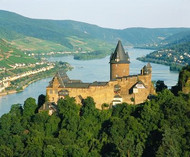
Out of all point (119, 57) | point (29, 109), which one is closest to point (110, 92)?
point (119, 57)

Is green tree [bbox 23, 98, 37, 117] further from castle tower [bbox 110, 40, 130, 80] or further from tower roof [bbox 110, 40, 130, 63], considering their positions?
tower roof [bbox 110, 40, 130, 63]

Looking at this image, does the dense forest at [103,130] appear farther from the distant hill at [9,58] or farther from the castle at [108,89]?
the distant hill at [9,58]

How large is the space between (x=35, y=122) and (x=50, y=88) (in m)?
1.97

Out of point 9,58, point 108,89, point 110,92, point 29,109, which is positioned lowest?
point 29,109

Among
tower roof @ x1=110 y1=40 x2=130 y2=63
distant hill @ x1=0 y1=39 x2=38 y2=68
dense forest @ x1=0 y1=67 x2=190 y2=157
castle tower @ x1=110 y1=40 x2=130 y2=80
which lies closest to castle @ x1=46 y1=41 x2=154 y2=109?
dense forest @ x1=0 y1=67 x2=190 y2=157

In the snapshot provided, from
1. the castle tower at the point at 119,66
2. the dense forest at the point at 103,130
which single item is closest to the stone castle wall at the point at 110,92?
the dense forest at the point at 103,130

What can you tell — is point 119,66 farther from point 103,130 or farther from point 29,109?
point 29,109

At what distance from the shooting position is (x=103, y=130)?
17734mm

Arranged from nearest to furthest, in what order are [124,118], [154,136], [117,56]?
1. [154,136]
2. [124,118]
3. [117,56]

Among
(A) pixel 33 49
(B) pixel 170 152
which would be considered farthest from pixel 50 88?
(A) pixel 33 49

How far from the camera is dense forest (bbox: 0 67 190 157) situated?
1526cm

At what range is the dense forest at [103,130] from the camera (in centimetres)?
1526

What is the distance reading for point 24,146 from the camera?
17.5 meters

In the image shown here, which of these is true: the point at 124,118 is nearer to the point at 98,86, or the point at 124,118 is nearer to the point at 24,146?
the point at 98,86
